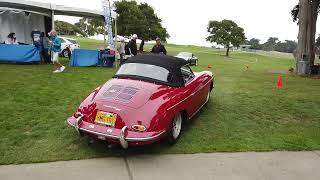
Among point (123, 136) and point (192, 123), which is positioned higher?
point (123, 136)

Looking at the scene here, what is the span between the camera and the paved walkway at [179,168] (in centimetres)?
497

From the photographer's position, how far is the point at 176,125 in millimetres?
6395

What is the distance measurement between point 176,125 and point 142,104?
87cm

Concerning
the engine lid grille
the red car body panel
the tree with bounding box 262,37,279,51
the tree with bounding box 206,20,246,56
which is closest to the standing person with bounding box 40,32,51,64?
the red car body panel

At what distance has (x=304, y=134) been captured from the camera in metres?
7.11

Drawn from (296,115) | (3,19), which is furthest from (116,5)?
(296,115)

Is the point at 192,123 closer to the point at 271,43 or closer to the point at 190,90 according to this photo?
the point at 190,90

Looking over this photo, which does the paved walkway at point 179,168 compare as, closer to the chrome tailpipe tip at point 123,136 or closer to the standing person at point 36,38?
the chrome tailpipe tip at point 123,136

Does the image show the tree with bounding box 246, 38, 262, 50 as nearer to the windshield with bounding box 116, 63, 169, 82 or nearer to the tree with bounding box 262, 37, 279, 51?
the tree with bounding box 262, 37, 279, 51

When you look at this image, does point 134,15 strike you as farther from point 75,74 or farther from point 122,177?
point 122,177

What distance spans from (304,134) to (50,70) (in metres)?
10.7

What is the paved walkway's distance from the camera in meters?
4.97

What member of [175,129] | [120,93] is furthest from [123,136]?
[175,129]

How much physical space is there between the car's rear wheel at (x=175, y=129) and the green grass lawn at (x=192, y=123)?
11cm
